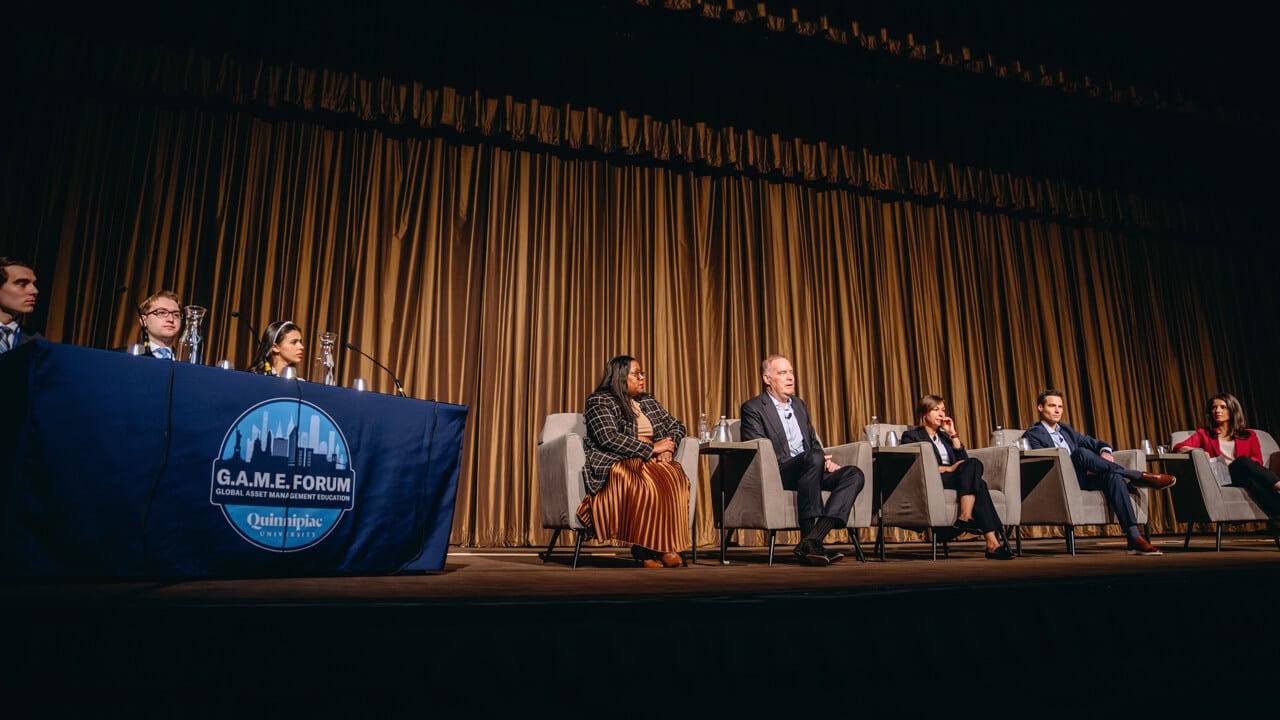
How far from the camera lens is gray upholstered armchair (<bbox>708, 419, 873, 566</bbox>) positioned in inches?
143

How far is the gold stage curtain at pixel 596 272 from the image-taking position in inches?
186

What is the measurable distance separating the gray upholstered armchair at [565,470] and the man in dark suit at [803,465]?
40 centimetres

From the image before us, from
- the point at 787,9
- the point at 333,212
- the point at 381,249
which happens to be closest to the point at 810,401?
the point at 787,9

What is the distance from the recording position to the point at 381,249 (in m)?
5.16

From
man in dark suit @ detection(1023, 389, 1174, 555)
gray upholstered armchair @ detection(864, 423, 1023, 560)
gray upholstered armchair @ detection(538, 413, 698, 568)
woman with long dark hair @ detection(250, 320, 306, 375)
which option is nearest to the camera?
woman with long dark hair @ detection(250, 320, 306, 375)

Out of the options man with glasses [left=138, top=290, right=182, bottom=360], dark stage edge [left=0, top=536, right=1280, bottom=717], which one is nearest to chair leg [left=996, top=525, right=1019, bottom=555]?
dark stage edge [left=0, top=536, right=1280, bottom=717]

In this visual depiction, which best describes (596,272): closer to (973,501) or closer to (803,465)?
(803,465)

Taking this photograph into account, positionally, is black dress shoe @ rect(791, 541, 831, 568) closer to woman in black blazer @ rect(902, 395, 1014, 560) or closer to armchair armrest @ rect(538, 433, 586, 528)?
woman in black blazer @ rect(902, 395, 1014, 560)

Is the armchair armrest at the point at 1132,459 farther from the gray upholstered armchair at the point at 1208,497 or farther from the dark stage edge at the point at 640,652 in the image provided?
the dark stage edge at the point at 640,652

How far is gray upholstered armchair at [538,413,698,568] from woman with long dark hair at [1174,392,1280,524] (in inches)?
132

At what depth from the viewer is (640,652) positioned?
1345 mm

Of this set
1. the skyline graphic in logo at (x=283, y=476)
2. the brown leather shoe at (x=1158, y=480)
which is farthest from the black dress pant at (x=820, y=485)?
the skyline graphic in logo at (x=283, y=476)

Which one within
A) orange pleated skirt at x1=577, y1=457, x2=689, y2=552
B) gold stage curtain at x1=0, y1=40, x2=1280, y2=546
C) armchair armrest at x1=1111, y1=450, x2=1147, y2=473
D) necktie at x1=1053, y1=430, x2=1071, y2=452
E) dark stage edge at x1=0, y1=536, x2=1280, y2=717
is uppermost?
gold stage curtain at x1=0, y1=40, x2=1280, y2=546

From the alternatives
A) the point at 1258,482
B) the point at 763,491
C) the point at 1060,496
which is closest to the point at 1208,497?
the point at 1258,482
